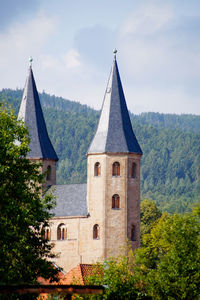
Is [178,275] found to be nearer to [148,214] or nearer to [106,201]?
[106,201]

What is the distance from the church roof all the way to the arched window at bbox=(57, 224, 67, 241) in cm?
119

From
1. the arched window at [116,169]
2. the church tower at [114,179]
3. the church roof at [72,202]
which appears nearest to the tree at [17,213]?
the church tower at [114,179]

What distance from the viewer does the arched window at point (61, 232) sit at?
70375 mm

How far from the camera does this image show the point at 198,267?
46750 mm

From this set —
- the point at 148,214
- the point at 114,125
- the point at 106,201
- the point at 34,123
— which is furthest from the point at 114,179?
the point at 148,214

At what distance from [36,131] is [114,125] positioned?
28.5 feet

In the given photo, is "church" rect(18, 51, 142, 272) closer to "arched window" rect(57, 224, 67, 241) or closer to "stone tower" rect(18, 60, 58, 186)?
"arched window" rect(57, 224, 67, 241)

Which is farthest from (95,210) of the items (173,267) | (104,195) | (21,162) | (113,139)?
(21,162)

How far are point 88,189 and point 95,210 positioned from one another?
255 centimetres

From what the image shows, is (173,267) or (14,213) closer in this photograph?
(14,213)

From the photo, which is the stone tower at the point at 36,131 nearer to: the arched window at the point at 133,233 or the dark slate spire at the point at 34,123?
the dark slate spire at the point at 34,123

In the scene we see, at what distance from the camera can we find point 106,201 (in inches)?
2662

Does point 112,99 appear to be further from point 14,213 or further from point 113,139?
point 14,213

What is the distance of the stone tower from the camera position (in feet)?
237
